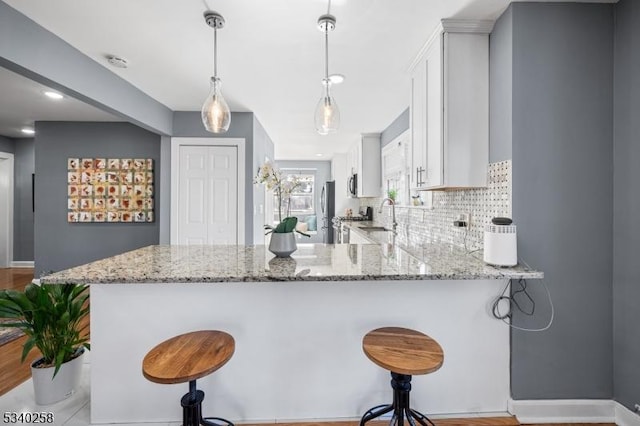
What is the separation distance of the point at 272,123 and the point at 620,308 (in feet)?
13.4

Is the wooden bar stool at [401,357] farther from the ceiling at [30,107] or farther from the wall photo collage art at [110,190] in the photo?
the wall photo collage art at [110,190]

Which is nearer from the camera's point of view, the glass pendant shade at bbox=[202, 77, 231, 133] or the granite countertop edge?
the granite countertop edge

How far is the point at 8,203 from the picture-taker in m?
5.61

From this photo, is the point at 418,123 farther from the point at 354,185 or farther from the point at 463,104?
the point at 354,185

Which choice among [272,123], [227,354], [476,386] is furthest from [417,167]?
[272,123]

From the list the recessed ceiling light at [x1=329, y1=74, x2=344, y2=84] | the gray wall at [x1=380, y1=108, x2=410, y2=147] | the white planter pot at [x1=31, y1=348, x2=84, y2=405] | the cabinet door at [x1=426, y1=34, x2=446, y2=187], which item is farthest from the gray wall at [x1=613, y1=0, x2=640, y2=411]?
the white planter pot at [x1=31, y1=348, x2=84, y2=405]

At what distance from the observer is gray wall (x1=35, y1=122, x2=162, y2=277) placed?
14.9 ft

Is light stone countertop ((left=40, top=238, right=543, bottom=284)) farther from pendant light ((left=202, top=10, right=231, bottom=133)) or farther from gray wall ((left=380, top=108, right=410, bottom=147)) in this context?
gray wall ((left=380, top=108, right=410, bottom=147))

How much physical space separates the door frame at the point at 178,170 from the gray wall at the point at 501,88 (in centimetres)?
293

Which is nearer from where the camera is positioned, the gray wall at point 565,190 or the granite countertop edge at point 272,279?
the granite countertop edge at point 272,279

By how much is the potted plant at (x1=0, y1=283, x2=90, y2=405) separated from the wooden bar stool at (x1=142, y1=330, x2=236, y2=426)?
92 centimetres

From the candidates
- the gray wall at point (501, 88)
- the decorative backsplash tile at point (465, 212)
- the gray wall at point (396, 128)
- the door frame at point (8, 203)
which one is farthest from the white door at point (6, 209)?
the gray wall at point (501, 88)

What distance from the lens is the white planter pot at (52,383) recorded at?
1.84 m

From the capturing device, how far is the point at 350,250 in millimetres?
2207
